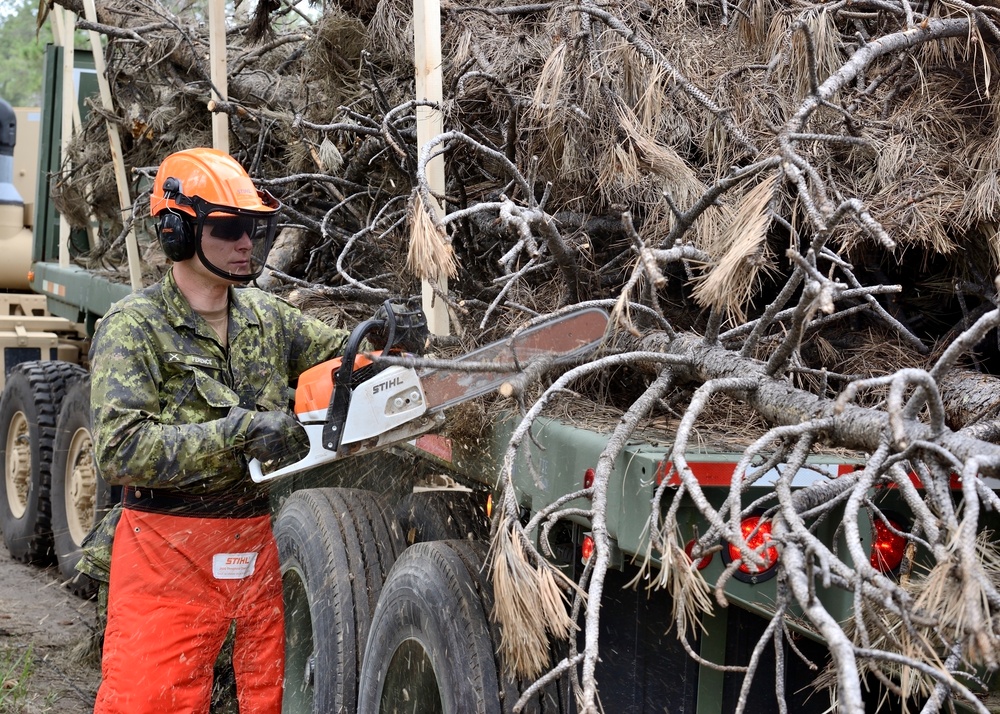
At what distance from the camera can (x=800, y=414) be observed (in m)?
1.96

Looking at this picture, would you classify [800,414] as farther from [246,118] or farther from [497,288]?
[246,118]

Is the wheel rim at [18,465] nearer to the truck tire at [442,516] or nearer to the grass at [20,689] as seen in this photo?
the grass at [20,689]

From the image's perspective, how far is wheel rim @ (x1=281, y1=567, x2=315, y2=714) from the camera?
348 centimetres

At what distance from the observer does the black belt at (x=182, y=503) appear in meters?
2.88

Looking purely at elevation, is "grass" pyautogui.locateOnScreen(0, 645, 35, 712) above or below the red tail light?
below

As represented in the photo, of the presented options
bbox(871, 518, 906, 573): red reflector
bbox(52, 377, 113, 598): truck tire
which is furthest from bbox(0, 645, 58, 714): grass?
bbox(871, 518, 906, 573): red reflector

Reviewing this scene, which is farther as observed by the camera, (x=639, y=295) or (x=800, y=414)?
(x=639, y=295)

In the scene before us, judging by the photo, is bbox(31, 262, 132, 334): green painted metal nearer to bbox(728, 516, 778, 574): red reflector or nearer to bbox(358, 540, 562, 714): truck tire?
bbox(358, 540, 562, 714): truck tire

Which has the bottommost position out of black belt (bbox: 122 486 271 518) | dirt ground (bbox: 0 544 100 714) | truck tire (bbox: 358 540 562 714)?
dirt ground (bbox: 0 544 100 714)

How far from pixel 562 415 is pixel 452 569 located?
1.75 feet

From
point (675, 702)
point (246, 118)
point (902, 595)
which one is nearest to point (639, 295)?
point (675, 702)

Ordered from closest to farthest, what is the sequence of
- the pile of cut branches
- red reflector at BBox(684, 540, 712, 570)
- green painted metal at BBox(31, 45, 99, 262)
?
the pile of cut branches, red reflector at BBox(684, 540, 712, 570), green painted metal at BBox(31, 45, 99, 262)

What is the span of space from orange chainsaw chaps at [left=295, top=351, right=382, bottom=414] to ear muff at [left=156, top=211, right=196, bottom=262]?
22.5 inches

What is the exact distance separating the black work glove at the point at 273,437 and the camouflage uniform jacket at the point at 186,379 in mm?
48
